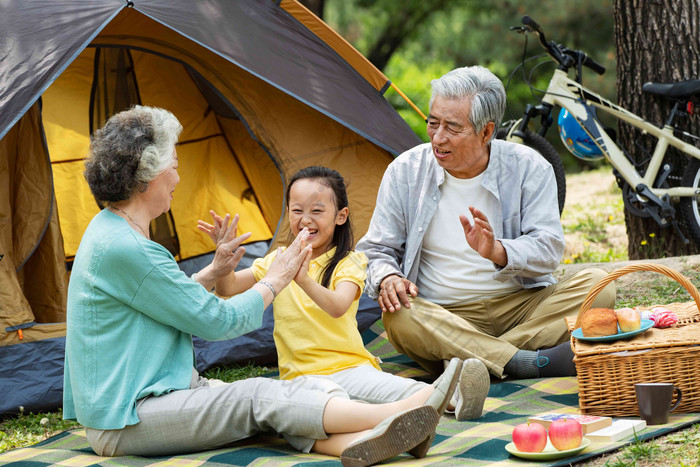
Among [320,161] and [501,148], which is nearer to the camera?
[501,148]

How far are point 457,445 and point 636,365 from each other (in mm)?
578

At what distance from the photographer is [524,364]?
9.85 feet

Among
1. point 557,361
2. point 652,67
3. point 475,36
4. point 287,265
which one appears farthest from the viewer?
point 475,36

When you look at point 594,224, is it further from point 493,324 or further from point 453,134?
point 453,134

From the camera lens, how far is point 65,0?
10.9ft

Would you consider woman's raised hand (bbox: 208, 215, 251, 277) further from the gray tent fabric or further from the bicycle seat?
the bicycle seat

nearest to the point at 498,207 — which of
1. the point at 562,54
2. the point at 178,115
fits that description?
the point at 178,115

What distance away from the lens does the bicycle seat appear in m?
4.30

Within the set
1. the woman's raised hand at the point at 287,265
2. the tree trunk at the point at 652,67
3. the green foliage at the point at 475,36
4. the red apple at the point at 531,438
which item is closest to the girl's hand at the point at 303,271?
the woman's raised hand at the point at 287,265

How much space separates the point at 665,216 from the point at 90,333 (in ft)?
10.7

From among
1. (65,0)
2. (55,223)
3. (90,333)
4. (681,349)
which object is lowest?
(681,349)

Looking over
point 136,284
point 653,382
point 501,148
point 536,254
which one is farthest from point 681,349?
point 136,284

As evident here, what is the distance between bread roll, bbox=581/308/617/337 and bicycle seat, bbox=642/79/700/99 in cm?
224

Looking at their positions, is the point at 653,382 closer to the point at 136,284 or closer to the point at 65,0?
the point at 136,284
